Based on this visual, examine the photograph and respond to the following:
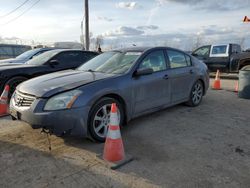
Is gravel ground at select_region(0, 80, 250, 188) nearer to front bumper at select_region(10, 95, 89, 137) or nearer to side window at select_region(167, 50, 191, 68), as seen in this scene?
front bumper at select_region(10, 95, 89, 137)

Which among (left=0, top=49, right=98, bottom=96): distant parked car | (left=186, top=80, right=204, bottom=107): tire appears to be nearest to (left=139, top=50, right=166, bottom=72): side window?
(left=186, top=80, right=204, bottom=107): tire

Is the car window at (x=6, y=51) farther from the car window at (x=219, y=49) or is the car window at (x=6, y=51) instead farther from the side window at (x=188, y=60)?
the side window at (x=188, y=60)

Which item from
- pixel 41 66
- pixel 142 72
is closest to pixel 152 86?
pixel 142 72

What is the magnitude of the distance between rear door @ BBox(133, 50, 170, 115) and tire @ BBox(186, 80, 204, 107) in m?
1.11

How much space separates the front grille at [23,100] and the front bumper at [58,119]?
3.5 inches

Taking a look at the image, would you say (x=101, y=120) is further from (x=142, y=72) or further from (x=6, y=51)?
(x=6, y=51)

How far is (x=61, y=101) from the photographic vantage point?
354cm

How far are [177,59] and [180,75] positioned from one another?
1.37ft

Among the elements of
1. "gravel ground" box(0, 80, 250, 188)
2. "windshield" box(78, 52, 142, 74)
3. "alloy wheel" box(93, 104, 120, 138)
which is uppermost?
"windshield" box(78, 52, 142, 74)

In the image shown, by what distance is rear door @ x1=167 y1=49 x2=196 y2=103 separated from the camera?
17.8 feet

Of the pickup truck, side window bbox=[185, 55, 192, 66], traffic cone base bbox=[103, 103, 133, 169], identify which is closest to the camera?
traffic cone base bbox=[103, 103, 133, 169]

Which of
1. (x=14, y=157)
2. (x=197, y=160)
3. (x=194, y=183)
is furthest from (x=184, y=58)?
(x=14, y=157)

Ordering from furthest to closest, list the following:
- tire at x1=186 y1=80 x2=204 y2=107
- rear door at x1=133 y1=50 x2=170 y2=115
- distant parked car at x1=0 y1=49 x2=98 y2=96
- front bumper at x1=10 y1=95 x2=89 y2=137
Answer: distant parked car at x1=0 y1=49 x2=98 y2=96, tire at x1=186 y1=80 x2=204 y2=107, rear door at x1=133 y1=50 x2=170 y2=115, front bumper at x1=10 y1=95 x2=89 y2=137

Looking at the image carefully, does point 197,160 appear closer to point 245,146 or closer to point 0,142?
point 245,146
